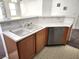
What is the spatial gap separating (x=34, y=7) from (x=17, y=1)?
132 cm

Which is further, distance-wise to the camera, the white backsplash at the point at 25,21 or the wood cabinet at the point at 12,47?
the white backsplash at the point at 25,21

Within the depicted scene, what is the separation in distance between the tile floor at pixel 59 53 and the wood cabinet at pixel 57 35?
0.70ft

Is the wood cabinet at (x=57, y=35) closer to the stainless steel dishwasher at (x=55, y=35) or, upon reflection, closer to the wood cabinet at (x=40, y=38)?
the stainless steel dishwasher at (x=55, y=35)

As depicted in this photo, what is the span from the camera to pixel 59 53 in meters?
2.17

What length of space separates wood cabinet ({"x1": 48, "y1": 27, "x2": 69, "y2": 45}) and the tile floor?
0.70ft

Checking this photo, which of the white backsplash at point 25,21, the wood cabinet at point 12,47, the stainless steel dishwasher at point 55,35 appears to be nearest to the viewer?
the wood cabinet at point 12,47

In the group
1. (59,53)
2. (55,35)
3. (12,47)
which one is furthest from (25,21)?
(59,53)

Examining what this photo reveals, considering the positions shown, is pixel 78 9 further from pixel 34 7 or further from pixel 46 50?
pixel 46 50

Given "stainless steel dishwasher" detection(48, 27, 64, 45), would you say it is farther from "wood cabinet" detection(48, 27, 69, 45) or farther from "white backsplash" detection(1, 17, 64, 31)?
"white backsplash" detection(1, 17, 64, 31)

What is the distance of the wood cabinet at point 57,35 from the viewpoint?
216 centimetres

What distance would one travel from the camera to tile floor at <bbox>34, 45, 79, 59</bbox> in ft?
6.57

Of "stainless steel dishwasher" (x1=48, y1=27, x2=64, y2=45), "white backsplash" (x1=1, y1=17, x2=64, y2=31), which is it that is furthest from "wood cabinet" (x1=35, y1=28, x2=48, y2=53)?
"white backsplash" (x1=1, y1=17, x2=64, y2=31)

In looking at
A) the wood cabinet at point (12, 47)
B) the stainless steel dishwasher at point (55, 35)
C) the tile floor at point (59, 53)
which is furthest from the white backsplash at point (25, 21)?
the tile floor at point (59, 53)

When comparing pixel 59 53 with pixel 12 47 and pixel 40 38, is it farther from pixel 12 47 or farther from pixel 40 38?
pixel 12 47
